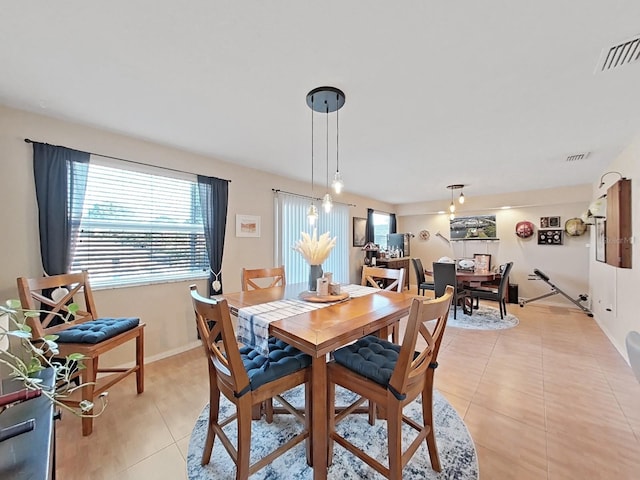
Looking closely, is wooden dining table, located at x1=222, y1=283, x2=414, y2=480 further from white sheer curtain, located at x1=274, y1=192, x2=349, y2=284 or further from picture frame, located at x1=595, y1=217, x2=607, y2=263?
picture frame, located at x1=595, y1=217, x2=607, y2=263

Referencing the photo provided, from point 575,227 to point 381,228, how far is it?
3651 mm

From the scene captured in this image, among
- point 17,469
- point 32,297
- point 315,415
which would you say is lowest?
point 315,415

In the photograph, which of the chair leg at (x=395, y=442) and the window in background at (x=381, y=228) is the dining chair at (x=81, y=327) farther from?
the window in background at (x=381, y=228)

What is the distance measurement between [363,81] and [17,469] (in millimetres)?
2122

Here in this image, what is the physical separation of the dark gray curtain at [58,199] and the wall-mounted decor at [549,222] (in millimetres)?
7124

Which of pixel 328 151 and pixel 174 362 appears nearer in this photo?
pixel 174 362

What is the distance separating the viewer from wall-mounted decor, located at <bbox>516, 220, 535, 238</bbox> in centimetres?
530

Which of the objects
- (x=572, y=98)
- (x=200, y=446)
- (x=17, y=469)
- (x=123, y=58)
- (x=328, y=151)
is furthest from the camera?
(x=328, y=151)

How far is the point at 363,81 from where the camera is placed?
1.68 metres

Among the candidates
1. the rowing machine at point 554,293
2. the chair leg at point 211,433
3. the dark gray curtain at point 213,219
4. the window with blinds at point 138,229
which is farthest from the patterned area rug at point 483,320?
the window with blinds at point 138,229

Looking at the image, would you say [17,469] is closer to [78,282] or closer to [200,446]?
[200,446]

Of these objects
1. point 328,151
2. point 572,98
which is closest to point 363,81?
point 328,151

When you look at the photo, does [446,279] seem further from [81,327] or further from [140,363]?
[81,327]

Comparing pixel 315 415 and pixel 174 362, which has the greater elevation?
pixel 315 415
